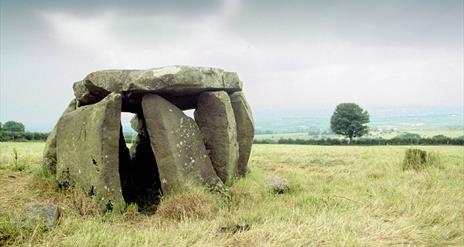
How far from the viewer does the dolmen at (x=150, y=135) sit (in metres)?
8.16

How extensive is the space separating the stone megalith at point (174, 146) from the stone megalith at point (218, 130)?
877 mm

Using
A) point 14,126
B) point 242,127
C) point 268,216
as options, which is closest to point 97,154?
point 268,216

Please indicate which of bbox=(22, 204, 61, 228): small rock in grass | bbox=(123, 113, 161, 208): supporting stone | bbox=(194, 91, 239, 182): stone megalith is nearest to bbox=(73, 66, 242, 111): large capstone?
bbox=(194, 91, 239, 182): stone megalith

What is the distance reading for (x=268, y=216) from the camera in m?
6.84

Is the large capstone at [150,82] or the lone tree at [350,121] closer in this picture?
the large capstone at [150,82]

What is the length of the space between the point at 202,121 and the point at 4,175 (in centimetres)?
519

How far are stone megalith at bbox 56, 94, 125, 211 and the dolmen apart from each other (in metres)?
0.02

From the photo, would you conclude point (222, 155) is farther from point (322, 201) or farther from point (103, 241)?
point (103, 241)

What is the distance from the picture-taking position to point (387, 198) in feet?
27.6

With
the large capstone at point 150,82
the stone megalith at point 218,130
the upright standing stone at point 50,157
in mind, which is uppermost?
the large capstone at point 150,82

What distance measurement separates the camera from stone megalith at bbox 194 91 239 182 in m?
10.1

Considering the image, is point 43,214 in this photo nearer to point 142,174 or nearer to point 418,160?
point 142,174

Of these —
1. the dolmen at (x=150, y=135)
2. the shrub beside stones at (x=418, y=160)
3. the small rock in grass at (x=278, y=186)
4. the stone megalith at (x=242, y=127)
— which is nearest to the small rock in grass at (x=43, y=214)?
the dolmen at (x=150, y=135)

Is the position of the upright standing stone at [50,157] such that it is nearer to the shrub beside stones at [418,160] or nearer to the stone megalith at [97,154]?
the stone megalith at [97,154]
